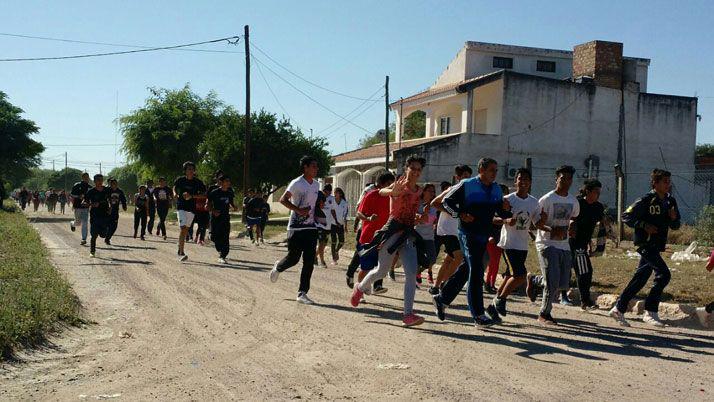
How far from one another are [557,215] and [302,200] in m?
3.28

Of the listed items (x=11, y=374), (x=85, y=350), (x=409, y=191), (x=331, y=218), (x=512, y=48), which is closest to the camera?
(x=11, y=374)

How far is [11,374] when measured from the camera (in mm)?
6074

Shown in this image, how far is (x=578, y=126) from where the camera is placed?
3512cm

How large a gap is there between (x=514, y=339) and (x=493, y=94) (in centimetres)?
2799

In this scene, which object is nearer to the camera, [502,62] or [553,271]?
[553,271]

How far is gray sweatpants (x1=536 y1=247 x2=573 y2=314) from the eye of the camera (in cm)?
A: 898

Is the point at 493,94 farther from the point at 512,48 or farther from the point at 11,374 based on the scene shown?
the point at 11,374

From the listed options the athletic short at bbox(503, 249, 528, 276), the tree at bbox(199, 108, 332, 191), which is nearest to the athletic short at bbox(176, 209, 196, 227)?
the athletic short at bbox(503, 249, 528, 276)

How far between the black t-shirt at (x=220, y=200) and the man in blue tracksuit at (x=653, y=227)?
8.88 m

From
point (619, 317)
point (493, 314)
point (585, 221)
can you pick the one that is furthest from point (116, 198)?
point (619, 317)

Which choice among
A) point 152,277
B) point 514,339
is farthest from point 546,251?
point 152,277

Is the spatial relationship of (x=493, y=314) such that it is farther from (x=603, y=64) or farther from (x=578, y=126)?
(x=603, y=64)

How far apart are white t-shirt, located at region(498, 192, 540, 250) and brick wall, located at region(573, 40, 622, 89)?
27551 mm

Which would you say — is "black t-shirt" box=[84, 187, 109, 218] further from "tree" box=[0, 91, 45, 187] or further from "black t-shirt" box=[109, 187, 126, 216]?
"tree" box=[0, 91, 45, 187]
